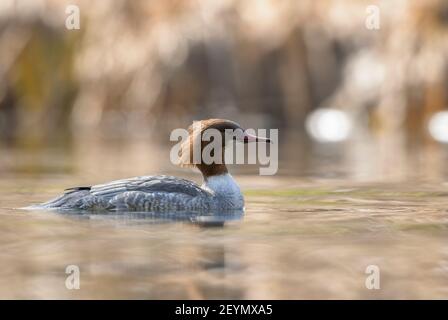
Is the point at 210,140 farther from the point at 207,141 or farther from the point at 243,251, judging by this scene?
the point at 243,251

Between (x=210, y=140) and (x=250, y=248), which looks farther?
(x=210, y=140)

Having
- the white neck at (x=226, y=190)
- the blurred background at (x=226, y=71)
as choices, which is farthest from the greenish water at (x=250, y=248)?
the blurred background at (x=226, y=71)

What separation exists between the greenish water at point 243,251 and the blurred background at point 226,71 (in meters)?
10.2

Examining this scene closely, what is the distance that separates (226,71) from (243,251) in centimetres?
1816

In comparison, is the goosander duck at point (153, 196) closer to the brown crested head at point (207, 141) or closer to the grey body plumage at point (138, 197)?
the grey body plumage at point (138, 197)

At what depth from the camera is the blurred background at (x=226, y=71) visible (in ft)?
71.8

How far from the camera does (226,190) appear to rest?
32.2 ft

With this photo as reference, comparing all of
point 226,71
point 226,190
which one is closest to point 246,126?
point 226,71

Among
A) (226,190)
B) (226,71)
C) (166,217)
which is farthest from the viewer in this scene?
(226,71)

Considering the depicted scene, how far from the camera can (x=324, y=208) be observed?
9.79 m

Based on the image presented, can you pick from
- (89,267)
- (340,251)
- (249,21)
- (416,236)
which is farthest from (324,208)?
(249,21)

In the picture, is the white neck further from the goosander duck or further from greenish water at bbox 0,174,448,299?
greenish water at bbox 0,174,448,299

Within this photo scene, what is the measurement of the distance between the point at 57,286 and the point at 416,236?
3.15m
